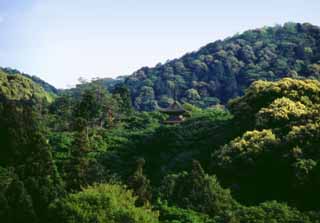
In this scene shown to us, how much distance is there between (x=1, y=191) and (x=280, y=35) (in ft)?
407

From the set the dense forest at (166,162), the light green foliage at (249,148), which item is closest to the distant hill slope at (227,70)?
the dense forest at (166,162)

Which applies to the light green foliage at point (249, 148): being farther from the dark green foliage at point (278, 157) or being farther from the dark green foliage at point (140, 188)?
the dark green foliage at point (140, 188)

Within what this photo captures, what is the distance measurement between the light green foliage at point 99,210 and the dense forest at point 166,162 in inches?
1.9

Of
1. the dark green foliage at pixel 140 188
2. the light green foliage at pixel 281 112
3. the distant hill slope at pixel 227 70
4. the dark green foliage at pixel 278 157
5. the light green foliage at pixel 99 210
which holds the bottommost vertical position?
the light green foliage at pixel 99 210

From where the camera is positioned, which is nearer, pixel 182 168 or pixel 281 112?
pixel 281 112

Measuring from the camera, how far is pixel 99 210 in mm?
27344

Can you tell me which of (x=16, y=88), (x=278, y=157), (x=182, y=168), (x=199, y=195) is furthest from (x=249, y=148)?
(x=16, y=88)

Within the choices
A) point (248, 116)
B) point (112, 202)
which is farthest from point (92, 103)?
point (112, 202)

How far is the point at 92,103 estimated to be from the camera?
195 feet

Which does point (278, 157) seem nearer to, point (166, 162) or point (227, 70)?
point (166, 162)

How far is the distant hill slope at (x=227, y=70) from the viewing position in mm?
116312

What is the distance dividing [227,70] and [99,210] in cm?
9938

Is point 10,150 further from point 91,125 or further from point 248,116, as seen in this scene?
point 91,125

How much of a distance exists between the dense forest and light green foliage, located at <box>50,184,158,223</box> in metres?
0.05
